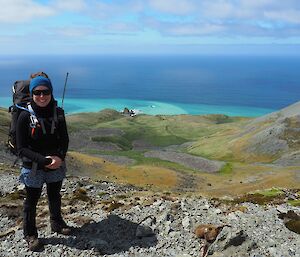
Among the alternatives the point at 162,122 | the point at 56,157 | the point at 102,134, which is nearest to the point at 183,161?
the point at 102,134

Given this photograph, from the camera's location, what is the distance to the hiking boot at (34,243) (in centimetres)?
1288

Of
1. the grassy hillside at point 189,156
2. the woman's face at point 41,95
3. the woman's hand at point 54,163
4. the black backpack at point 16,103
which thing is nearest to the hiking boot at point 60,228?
the woman's hand at point 54,163

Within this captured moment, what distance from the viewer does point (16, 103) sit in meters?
12.6

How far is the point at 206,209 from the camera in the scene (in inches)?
690

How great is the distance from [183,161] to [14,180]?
6683 cm

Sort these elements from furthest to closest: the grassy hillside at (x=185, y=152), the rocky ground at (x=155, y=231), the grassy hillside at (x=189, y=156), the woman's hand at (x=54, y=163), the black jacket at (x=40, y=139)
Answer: the grassy hillside at (x=189, y=156) < the grassy hillside at (x=185, y=152) < the rocky ground at (x=155, y=231) < the woman's hand at (x=54, y=163) < the black jacket at (x=40, y=139)

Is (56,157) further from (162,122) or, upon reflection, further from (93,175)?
(162,122)

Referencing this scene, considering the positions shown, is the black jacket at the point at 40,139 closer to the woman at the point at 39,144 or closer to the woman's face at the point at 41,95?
the woman at the point at 39,144

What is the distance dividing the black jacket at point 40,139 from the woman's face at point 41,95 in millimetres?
208

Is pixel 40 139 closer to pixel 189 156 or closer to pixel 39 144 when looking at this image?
pixel 39 144

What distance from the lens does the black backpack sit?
40.3 feet

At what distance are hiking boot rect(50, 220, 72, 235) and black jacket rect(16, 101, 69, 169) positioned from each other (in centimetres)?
271

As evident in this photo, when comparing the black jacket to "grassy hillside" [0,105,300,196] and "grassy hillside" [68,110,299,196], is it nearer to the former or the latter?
"grassy hillside" [0,105,300,196]

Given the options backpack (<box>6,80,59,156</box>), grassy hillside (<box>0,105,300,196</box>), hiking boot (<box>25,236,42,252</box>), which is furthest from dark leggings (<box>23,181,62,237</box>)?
grassy hillside (<box>0,105,300,196</box>)
